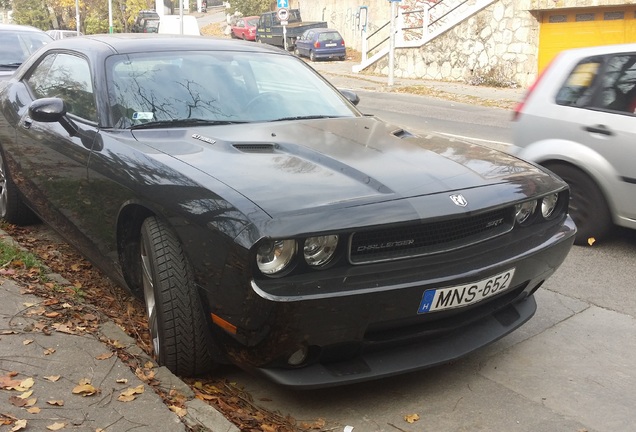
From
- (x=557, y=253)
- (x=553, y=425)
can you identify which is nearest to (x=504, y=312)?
Answer: (x=557, y=253)

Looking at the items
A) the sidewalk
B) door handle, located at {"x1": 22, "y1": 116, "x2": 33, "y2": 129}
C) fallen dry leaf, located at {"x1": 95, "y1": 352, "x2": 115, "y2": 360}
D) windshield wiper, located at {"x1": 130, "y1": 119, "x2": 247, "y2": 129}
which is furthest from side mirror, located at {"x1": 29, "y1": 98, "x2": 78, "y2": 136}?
fallen dry leaf, located at {"x1": 95, "y1": 352, "x2": 115, "y2": 360}

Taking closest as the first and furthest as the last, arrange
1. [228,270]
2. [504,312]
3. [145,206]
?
1. [228,270]
2. [145,206]
3. [504,312]

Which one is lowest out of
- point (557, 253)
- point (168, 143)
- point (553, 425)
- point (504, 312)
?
point (553, 425)

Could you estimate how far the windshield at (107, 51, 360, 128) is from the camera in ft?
14.2

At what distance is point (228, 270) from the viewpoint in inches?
121

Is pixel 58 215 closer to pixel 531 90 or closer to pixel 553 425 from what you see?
pixel 553 425

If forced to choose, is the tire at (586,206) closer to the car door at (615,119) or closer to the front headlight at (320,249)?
the car door at (615,119)

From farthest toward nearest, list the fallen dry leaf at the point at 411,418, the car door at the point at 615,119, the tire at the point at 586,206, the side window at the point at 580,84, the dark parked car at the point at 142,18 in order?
the dark parked car at the point at 142,18, the side window at the point at 580,84, the tire at the point at 586,206, the car door at the point at 615,119, the fallen dry leaf at the point at 411,418

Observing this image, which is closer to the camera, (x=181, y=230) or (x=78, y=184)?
(x=181, y=230)

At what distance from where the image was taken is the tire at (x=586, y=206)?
228 inches

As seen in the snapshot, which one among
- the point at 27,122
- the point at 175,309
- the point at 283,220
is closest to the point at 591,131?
the point at 283,220

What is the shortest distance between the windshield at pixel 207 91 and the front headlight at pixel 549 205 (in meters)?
1.53

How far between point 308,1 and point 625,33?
2894 cm

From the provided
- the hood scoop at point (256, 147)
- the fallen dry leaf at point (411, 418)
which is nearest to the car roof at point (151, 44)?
the hood scoop at point (256, 147)
